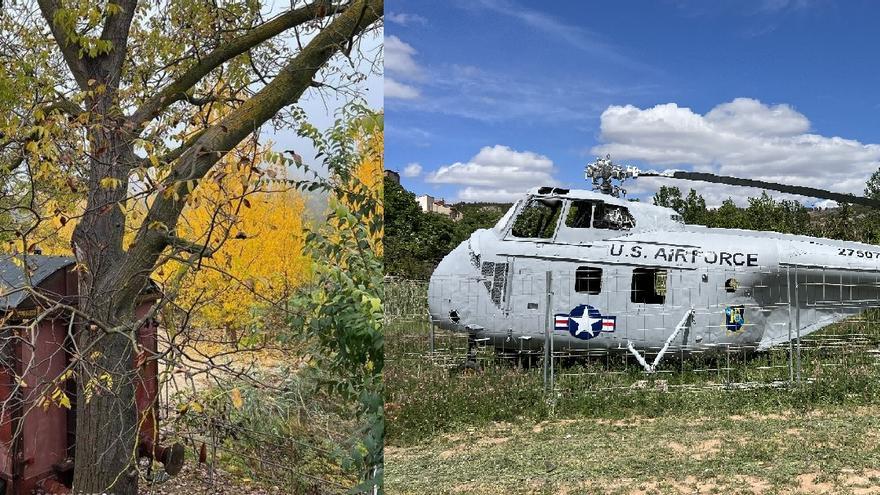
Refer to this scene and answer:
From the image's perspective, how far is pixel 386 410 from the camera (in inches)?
117

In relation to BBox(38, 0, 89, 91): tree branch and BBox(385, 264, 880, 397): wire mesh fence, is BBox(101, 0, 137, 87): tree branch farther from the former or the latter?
BBox(385, 264, 880, 397): wire mesh fence

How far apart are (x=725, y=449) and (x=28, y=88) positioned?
3.06 meters

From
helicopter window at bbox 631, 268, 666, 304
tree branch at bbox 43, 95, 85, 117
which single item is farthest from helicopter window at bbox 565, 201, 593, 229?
tree branch at bbox 43, 95, 85, 117

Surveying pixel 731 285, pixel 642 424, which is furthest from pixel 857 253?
pixel 642 424

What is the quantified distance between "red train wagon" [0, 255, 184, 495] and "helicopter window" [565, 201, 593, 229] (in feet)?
6.14

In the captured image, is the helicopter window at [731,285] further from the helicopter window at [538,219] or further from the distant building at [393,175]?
the distant building at [393,175]

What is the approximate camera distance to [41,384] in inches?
109

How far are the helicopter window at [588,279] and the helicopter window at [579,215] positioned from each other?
210mm

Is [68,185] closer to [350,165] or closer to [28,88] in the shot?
[28,88]

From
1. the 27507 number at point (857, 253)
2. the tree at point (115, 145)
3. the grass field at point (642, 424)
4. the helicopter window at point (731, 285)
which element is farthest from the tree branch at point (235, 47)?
the 27507 number at point (857, 253)

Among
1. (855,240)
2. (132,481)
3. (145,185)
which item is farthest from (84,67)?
(855,240)

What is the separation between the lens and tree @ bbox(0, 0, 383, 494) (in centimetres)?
282

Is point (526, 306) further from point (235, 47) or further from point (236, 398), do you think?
point (235, 47)

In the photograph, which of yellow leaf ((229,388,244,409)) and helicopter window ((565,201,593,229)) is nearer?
yellow leaf ((229,388,244,409))
